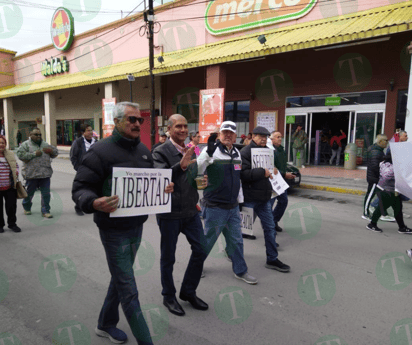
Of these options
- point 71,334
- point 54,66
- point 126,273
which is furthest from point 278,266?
point 54,66

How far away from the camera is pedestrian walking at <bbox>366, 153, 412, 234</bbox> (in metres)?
5.72

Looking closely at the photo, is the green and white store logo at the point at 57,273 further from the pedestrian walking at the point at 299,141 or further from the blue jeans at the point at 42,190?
the pedestrian walking at the point at 299,141

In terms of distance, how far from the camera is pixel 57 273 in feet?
12.9

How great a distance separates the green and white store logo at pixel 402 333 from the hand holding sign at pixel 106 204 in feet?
8.46

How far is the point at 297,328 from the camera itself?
9.44 ft

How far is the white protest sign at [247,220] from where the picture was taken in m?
4.26

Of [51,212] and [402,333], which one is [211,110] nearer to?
[51,212]

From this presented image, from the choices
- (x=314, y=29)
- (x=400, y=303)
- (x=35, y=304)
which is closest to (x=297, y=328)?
(x=400, y=303)

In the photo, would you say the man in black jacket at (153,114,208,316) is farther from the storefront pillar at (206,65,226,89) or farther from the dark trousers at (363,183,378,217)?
the storefront pillar at (206,65,226,89)

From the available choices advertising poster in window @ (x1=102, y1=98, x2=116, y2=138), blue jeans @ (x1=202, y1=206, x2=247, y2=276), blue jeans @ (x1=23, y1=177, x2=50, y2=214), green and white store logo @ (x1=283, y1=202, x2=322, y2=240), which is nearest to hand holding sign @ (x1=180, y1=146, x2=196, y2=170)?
blue jeans @ (x1=202, y1=206, x2=247, y2=276)

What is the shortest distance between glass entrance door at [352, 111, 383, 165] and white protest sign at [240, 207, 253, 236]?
1014 centimetres

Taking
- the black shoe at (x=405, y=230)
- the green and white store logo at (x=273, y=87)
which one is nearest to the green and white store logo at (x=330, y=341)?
the black shoe at (x=405, y=230)

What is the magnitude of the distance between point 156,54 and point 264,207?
1708 cm

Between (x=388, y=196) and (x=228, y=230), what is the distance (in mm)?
3693
